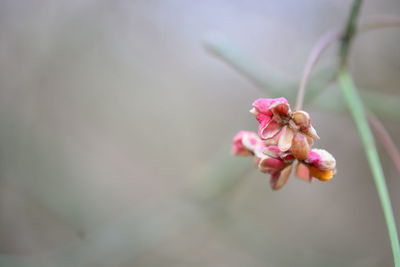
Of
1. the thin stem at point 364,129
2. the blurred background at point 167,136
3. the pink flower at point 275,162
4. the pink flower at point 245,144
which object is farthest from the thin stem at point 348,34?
the pink flower at point 275,162

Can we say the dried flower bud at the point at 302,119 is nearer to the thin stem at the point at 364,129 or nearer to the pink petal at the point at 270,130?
the pink petal at the point at 270,130

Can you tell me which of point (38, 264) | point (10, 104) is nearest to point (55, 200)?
point (38, 264)

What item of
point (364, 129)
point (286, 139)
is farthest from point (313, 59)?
point (286, 139)

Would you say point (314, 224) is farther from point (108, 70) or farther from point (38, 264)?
point (38, 264)

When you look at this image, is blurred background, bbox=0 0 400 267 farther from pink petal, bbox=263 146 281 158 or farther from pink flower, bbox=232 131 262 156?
pink petal, bbox=263 146 281 158

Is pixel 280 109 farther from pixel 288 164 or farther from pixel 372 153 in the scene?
pixel 372 153

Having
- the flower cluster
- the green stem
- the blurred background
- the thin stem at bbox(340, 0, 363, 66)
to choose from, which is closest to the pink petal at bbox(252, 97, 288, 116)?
the flower cluster

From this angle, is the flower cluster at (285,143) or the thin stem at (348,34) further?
the thin stem at (348,34)
